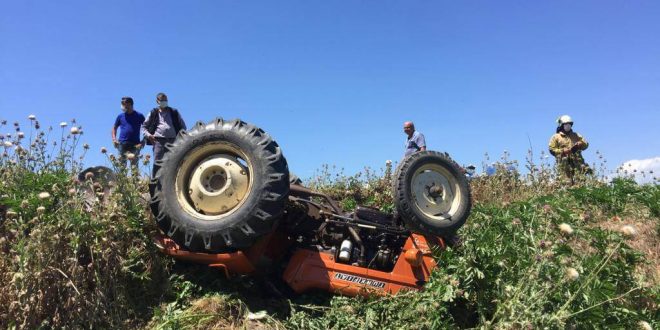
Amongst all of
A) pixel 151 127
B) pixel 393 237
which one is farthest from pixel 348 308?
pixel 151 127

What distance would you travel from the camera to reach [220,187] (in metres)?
4.05

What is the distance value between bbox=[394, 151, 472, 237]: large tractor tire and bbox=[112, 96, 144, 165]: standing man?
4.71m

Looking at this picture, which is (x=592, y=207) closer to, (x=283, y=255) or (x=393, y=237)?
(x=393, y=237)

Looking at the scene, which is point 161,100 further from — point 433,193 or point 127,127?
point 433,193

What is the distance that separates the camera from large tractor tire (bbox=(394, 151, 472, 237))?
162 inches

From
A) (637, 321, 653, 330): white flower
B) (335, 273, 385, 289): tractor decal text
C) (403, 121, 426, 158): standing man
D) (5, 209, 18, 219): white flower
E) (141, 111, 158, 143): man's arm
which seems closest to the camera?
(637, 321, 653, 330): white flower

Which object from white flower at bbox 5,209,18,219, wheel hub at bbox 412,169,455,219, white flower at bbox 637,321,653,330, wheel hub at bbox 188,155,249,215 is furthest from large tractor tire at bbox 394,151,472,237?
white flower at bbox 5,209,18,219

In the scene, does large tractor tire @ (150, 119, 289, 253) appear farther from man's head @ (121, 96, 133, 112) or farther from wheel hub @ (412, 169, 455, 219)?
man's head @ (121, 96, 133, 112)

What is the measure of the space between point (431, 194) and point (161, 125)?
436 cm

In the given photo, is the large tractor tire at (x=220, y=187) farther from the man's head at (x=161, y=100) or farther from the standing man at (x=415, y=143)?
the standing man at (x=415, y=143)

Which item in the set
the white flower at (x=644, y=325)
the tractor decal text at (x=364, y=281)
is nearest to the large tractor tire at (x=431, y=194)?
the tractor decal text at (x=364, y=281)

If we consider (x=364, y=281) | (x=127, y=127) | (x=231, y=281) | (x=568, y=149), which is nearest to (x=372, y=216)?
(x=364, y=281)

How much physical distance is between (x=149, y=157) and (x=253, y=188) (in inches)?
58.2

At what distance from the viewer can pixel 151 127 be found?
7.01 meters
